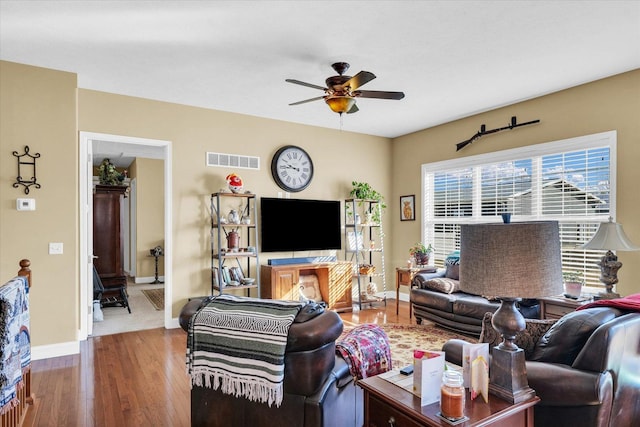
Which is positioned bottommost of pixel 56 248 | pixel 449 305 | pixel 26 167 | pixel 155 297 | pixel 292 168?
pixel 155 297

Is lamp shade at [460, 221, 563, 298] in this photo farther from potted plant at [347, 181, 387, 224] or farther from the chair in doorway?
the chair in doorway

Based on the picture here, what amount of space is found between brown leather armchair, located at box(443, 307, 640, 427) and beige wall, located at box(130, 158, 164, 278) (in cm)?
843

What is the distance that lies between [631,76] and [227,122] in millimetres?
4638

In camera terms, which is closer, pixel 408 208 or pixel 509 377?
pixel 509 377

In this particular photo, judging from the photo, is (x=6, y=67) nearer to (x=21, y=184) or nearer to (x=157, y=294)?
(x=21, y=184)

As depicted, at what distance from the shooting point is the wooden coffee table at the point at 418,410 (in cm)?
140

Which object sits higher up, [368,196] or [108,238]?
[368,196]

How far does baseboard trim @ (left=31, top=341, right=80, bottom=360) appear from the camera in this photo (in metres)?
3.74

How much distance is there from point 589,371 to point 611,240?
2351mm

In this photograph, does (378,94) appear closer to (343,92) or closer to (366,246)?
(343,92)

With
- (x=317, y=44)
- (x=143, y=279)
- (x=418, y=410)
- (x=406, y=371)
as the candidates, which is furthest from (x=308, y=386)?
(x=143, y=279)

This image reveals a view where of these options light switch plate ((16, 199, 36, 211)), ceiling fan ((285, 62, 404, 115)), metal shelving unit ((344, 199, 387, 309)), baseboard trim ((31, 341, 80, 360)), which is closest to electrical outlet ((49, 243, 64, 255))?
light switch plate ((16, 199, 36, 211))

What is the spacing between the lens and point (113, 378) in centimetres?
331

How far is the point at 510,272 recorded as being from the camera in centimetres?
142
